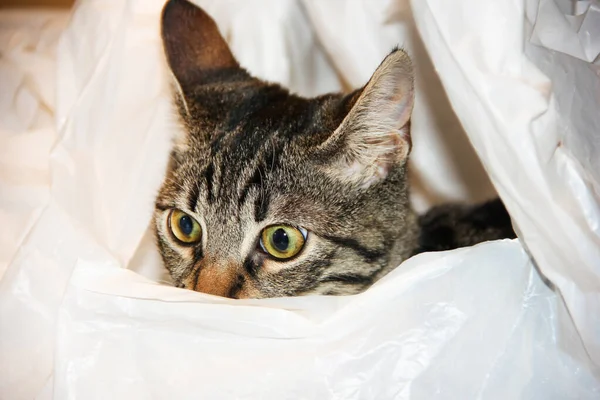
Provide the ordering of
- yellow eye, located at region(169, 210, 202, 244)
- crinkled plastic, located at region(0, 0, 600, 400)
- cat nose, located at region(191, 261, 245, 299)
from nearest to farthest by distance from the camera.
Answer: crinkled plastic, located at region(0, 0, 600, 400) < cat nose, located at region(191, 261, 245, 299) < yellow eye, located at region(169, 210, 202, 244)

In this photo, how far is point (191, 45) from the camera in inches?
45.7

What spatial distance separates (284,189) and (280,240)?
9cm

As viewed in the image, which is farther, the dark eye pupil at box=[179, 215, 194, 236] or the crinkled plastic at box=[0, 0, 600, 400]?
the dark eye pupil at box=[179, 215, 194, 236]

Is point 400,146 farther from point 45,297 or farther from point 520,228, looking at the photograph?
point 45,297

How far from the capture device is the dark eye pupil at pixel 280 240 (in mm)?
958

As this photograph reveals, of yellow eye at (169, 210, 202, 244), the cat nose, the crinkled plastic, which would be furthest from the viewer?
yellow eye at (169, 210, 202, 244)

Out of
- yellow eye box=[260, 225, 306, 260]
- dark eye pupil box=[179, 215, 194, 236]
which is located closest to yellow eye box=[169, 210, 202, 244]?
dark eye pupil box=[179, 215, 194, 236]

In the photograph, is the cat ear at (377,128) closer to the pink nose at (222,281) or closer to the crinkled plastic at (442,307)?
the crinkled plastic at (442,307)

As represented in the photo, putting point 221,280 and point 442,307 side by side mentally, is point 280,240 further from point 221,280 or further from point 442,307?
point 442,307

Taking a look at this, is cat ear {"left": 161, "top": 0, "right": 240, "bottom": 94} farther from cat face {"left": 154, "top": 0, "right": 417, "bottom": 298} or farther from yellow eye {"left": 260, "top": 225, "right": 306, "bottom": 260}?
yellow eye {"left": 260, "top": 225, "right": 306, "bottom": 260}

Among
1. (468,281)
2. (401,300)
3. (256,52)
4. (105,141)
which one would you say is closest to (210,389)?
(401,300)

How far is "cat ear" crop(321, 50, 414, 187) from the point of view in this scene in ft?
2.86

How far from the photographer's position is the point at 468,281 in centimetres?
86

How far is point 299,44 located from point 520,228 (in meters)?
0.76
